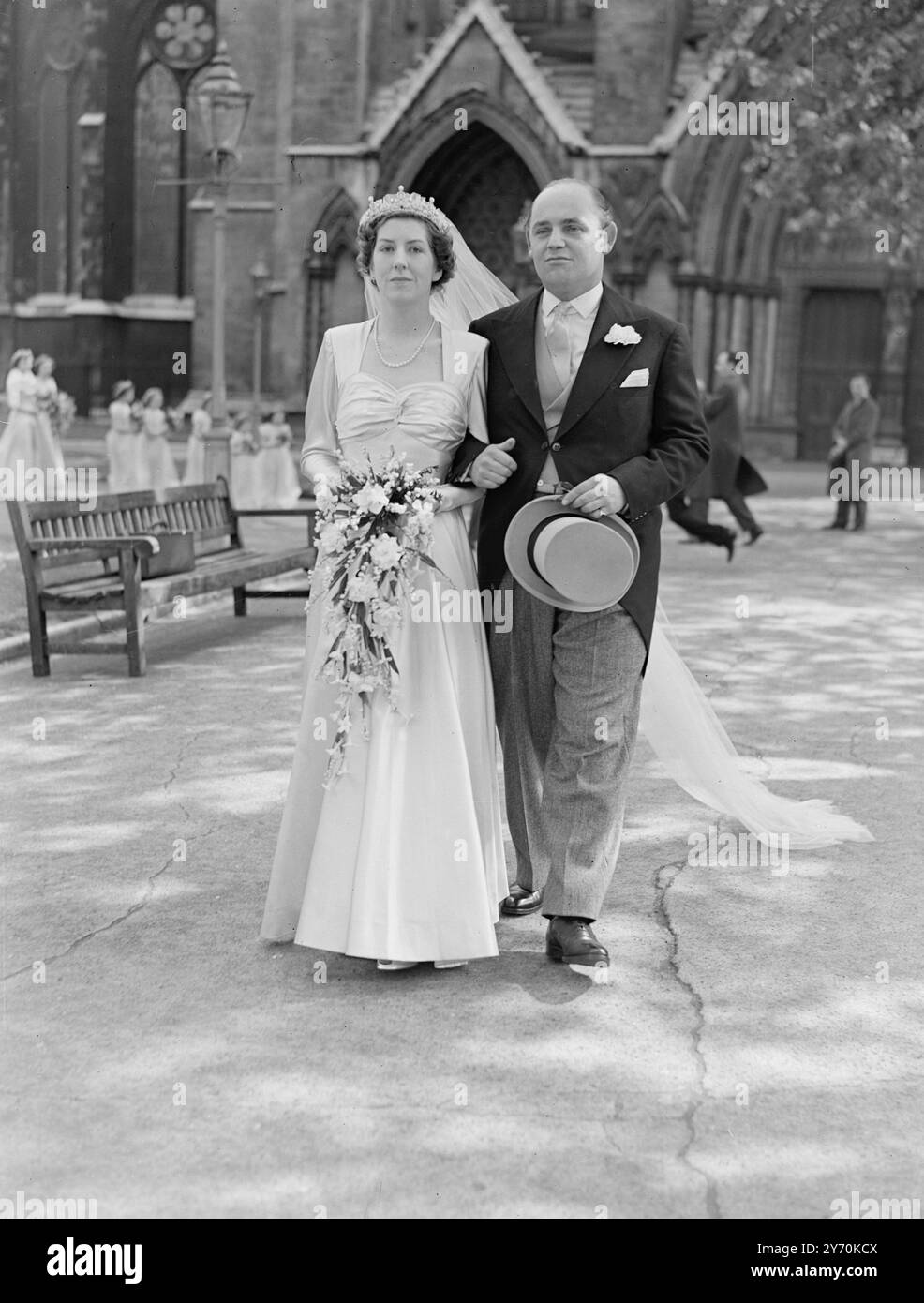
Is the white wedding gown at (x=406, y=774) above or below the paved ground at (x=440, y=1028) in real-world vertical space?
above

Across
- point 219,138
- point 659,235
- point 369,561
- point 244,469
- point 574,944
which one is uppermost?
point 659,235

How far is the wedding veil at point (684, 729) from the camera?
18.2 feet

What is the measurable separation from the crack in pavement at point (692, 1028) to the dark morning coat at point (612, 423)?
3.22 ft

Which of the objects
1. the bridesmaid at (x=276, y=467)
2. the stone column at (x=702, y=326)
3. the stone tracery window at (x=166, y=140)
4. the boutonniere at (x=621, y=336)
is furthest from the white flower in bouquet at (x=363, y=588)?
the stone tracery window at (x=166, y=140)

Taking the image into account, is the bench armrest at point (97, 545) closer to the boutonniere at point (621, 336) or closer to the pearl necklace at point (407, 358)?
the pearl necklace at point (407, 358)

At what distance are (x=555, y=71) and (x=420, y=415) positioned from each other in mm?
28940

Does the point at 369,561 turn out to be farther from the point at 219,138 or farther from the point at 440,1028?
the point at 219,138

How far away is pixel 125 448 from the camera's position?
24.3 metres

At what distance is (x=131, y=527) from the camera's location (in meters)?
11.4

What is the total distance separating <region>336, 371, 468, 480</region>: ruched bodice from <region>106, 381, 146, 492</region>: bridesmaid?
747 inches

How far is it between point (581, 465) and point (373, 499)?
0.62m

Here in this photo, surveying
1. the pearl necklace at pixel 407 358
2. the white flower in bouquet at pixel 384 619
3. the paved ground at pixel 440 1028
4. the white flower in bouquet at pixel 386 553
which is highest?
the pearl necklace at pixel 407 358

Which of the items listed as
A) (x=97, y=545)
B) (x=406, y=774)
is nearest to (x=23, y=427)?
(x=97, y=545)
